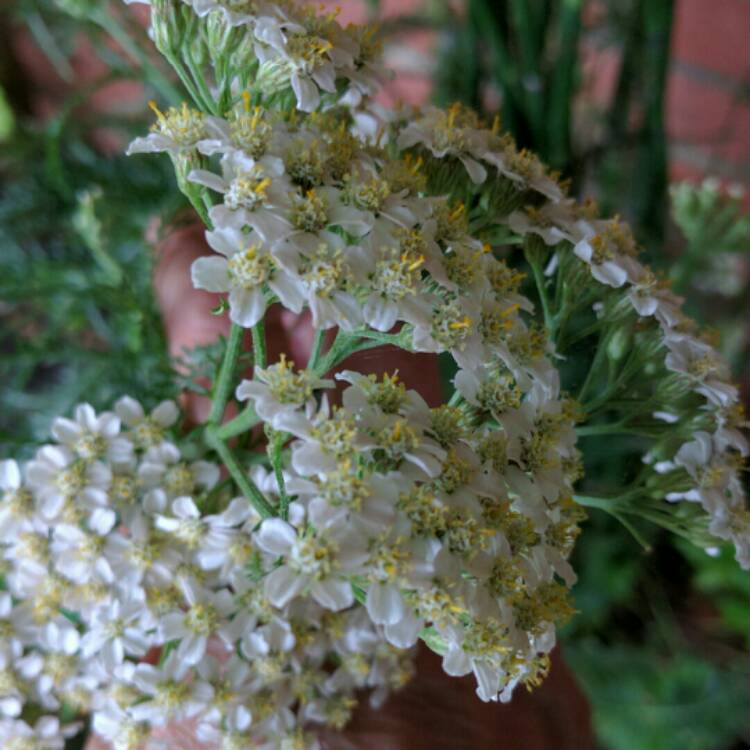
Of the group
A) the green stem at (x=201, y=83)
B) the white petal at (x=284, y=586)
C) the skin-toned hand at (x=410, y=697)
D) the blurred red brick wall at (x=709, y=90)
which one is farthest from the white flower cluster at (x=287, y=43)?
the blurred red brick wall at (x=709, y=90)

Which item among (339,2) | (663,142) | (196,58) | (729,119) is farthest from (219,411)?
(729,119)

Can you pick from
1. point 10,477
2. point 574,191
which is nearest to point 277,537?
point 10,477

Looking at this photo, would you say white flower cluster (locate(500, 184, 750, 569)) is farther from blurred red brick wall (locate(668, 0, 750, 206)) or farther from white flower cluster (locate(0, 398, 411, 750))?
blurred red brick wall (locate(668, 0, 750, 206))

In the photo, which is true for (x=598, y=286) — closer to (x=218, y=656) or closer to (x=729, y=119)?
(x=218, y=656)

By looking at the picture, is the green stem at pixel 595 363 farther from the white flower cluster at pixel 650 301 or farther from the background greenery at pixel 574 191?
the background greenery at pixel 574 191

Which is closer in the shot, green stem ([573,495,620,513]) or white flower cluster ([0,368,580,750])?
white flower cluster ([0,368,580,750])

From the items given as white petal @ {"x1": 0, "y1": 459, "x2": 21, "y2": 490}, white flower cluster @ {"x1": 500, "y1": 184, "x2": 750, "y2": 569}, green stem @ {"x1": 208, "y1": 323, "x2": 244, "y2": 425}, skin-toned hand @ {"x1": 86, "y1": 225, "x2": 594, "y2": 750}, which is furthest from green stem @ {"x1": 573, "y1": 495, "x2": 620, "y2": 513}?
white petal @ {"x1": 0, "y1": 459, "x2": 21, "y2": 490}

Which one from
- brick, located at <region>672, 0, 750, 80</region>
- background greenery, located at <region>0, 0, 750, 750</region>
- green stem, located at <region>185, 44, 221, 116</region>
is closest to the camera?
green stem, located at <region>185, 44, 221, 116</region>
